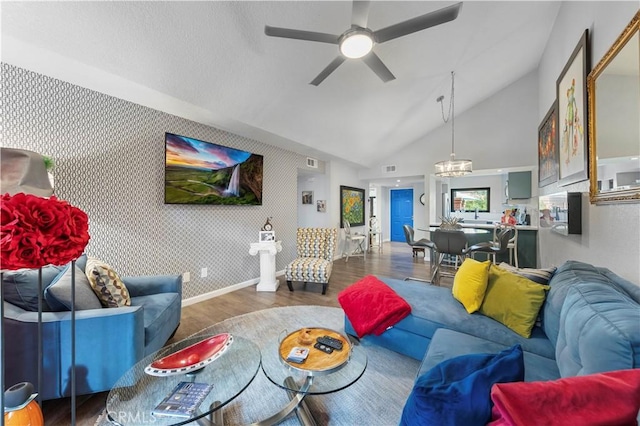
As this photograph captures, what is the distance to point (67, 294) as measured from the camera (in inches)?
61.1

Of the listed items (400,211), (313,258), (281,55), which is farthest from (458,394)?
(400,211)

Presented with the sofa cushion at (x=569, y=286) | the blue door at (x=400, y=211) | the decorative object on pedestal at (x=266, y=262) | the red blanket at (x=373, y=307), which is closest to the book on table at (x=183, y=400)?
the red blanket at (x=373, y=307)

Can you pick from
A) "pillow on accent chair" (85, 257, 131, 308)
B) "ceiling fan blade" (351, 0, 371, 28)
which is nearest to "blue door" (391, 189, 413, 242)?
"ceiling fan blade" (351, 0, 371, 28)

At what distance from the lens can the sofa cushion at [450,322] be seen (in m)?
1.63

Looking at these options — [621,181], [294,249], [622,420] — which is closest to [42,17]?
[622,420]

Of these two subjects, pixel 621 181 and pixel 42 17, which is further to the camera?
pixel 42 17

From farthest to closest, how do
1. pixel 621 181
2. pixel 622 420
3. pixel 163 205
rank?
pixel 163 205, pixel 621 181, pixel 622 420

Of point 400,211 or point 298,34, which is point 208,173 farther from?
point 400,211

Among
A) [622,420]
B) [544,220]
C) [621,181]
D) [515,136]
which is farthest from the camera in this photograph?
[515,136]

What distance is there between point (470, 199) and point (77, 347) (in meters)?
8.29

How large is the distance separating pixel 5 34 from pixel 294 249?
425 centimetres

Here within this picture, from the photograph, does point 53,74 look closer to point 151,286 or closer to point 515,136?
point 151,286

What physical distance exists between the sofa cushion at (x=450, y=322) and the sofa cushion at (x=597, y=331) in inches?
12.1

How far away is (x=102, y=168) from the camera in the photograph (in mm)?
2605
